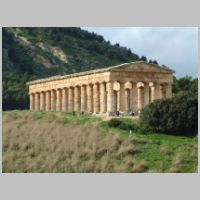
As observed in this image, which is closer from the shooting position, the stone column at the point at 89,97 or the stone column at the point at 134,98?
the stone column at the point at 134,98

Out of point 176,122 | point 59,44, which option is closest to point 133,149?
point 176,122

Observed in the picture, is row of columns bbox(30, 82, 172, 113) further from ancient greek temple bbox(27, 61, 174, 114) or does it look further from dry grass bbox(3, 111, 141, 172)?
dry grass bbox(3, 111, 141, 172)

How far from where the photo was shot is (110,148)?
4959cm

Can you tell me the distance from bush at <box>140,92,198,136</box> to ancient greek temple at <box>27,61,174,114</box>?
1206cm

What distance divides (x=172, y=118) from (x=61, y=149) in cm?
1146

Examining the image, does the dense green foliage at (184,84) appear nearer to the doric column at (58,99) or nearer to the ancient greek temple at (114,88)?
the ancient greek temple at (114,88)

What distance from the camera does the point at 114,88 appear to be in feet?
250

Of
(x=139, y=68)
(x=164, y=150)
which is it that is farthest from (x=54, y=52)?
(x=164, y=150)

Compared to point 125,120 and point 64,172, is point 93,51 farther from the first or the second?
point 64,172

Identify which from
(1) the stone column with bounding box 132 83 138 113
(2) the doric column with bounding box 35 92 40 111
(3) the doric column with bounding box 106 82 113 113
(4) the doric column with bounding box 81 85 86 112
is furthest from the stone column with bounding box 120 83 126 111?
(2) the doric column with bounding box 35 92 40 111

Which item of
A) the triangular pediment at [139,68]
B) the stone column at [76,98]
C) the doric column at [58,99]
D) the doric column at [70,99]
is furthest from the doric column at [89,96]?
the doric column at [58,99]

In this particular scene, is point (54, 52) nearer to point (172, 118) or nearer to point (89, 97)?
point (89, 97)

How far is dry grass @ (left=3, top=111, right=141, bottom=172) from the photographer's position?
45.3m

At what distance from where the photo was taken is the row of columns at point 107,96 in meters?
71.6
